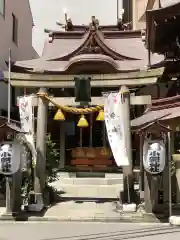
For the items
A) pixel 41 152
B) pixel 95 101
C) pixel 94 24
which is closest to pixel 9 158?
pixel 41 152

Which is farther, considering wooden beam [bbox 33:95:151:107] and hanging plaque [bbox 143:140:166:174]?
wooden beam [bbox 33:95:151:107]

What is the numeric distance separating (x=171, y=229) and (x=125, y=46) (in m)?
13.7

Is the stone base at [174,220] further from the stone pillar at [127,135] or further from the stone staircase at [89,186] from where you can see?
the stone staircase at [89,186]

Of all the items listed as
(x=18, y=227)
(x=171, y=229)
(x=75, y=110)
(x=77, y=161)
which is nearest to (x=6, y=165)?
(x=18, y=227)

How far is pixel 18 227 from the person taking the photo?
11508 mm

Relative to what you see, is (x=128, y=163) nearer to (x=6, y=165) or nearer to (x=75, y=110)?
(x=75, y=110)

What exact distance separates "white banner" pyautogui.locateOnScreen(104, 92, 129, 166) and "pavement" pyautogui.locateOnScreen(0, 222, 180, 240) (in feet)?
8.02

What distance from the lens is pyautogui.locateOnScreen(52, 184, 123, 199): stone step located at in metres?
17.1

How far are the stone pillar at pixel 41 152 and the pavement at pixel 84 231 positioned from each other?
1854 mm

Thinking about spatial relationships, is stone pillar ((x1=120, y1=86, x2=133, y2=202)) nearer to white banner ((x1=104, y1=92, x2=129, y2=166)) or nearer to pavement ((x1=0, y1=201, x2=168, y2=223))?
white banner ((x1=104, y1=92, x2=129, y2=166))

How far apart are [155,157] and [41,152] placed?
417 centimetres

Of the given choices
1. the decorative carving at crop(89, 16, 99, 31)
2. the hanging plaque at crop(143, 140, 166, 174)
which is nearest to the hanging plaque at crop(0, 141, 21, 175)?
the hanging plaque at crop(143, 140, 166, 174)

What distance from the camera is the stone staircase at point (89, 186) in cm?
1708

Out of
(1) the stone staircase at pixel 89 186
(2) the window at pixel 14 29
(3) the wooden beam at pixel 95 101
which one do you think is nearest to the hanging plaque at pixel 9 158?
(3) the wooden beam at pixel 95 101
